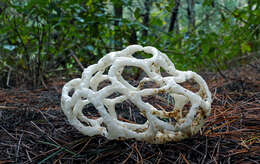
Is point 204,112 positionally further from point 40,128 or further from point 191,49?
point 191,49

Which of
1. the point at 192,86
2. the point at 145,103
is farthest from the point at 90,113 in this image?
the point at 192,86

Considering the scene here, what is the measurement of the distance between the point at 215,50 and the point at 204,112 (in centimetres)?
298

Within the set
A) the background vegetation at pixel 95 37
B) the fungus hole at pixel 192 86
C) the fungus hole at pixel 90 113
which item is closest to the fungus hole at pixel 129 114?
the fungus hole at pixel 90 113

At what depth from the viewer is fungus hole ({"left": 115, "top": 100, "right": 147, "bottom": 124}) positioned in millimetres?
2521

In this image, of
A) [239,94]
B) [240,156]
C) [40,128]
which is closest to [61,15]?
[40,128]

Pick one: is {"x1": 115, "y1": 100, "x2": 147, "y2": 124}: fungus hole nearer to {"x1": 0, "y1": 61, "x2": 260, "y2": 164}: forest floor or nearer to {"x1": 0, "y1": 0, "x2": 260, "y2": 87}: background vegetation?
{"x1": 0, "y1": 61, "x2": 260, "y2": 164}: forest floor

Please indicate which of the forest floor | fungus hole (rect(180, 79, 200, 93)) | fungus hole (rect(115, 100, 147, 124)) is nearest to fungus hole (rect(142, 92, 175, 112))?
fungus hole (rect(115, 100, 147, 124))

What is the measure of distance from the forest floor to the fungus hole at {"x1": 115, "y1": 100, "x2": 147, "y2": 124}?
1.70ft

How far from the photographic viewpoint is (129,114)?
8.98 feet

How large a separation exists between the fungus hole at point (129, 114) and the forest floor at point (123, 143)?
20.4 inches

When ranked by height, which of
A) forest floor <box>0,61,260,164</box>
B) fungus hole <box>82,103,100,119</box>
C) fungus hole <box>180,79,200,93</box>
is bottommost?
fungus hole <box>180,79,200,93</box>

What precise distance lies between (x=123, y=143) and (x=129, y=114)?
2.60 ft

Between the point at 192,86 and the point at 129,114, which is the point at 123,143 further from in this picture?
the point at 192,86

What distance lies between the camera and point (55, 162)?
1724 millimetres
